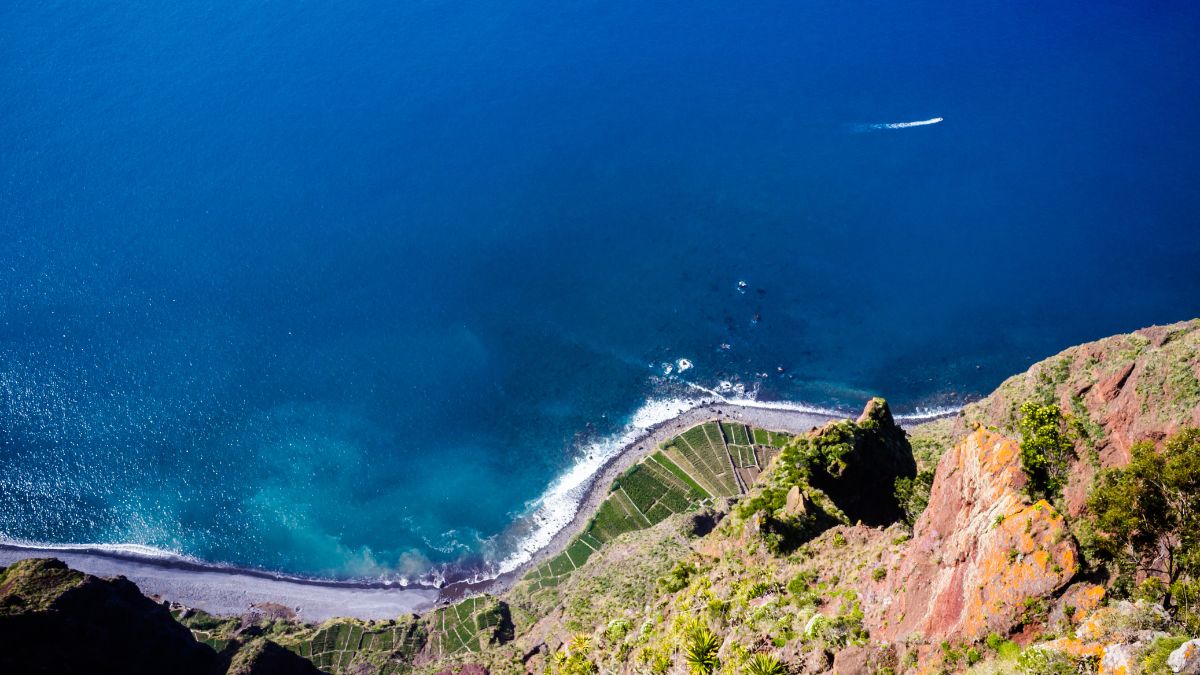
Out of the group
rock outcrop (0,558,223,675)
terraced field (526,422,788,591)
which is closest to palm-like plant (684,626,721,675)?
rock outcrop (0,558,223,675)

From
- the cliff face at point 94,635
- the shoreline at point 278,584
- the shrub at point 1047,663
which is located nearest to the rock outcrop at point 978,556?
the shrub at point 1047,663

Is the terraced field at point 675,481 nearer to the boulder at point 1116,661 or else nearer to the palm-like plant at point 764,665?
the palm-like plant at point 764,665

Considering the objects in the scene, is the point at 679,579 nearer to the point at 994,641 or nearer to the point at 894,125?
the point at 994,641

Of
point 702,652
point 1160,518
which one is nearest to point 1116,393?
point 1160,518

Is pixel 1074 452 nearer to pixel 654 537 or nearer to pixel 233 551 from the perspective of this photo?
pixel 654 537

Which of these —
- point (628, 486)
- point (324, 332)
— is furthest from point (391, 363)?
point (628, 486)

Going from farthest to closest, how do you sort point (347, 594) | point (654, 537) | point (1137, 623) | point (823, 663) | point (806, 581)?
1. point (347, 594)
2. point (654, 537)
3. point (806, 581)
4. point (823, 663)
5. point (1137, 623)
